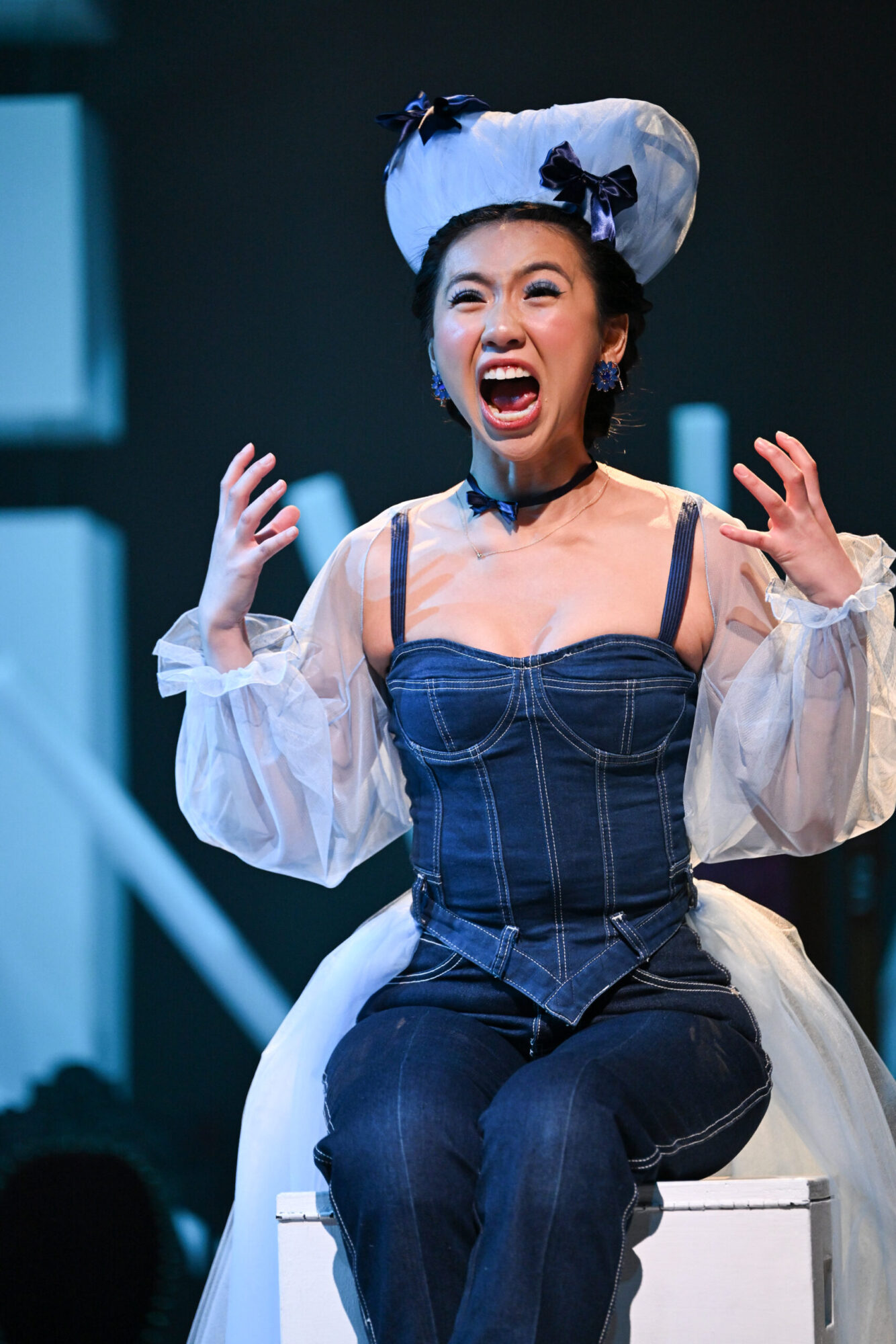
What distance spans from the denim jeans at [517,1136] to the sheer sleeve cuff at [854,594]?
0.36 meters

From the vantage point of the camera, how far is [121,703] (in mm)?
2396

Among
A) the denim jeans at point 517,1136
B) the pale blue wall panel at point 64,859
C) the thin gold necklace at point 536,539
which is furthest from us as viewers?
the pale blue wall panel at point 64,859

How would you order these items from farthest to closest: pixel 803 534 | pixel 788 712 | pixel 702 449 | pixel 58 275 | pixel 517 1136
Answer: pixel 58 275, pixel 702 449, pixel 788 712, pixel 803 534, pixel 517 1136

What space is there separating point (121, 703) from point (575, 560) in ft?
3.68

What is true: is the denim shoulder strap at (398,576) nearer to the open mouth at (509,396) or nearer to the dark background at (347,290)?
the open mouth at (509,396)

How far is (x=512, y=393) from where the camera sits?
153 centimetres

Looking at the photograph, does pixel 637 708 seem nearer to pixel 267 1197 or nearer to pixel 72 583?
pixel 267 1197

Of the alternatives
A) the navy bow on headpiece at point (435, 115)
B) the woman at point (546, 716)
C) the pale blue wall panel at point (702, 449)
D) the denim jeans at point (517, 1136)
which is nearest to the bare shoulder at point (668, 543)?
the woman at point (546, 716)

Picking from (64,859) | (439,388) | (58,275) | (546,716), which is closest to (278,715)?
(546,716)

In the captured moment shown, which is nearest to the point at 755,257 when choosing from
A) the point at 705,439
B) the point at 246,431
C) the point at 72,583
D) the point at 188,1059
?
the point at 705,439

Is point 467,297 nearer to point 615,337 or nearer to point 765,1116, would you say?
point 615,337

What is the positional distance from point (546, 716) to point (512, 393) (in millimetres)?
359

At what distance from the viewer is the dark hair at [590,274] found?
153cm

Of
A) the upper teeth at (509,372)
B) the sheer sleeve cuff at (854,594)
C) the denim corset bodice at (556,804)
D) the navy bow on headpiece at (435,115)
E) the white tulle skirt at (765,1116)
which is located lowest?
the white tulle skirt at (765,1116)
